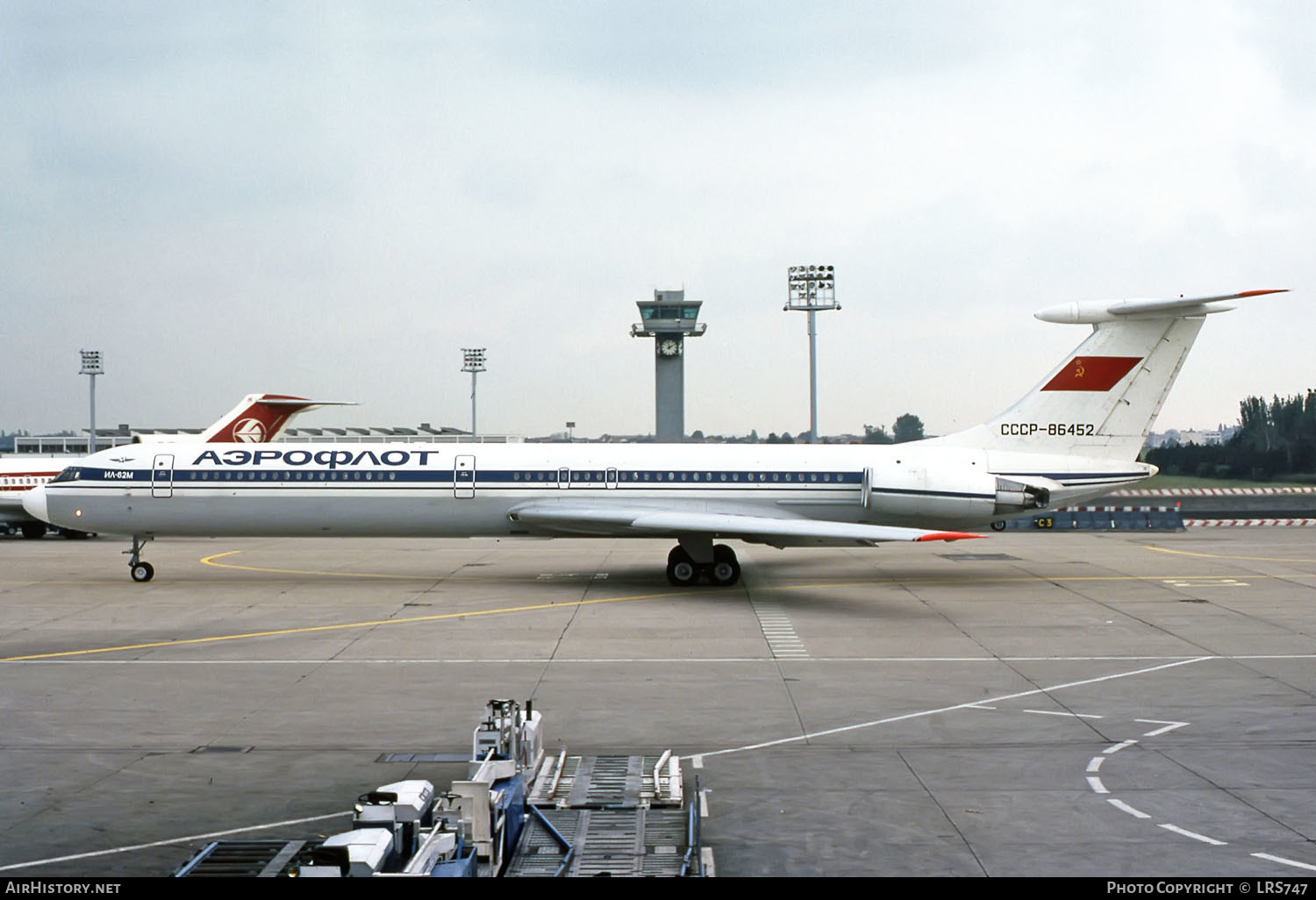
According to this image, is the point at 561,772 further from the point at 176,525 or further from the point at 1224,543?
the point at 1224,543

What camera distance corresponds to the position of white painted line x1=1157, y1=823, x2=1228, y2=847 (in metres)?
9.10

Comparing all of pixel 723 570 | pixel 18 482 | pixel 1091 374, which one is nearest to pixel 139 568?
pixel 723 570

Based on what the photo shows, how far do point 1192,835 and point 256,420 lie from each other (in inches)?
1758

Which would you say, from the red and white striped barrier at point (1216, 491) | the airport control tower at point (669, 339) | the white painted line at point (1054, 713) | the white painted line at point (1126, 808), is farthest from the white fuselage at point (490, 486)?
the airport control tower at point (669, 339)

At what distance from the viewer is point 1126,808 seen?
33.0ft

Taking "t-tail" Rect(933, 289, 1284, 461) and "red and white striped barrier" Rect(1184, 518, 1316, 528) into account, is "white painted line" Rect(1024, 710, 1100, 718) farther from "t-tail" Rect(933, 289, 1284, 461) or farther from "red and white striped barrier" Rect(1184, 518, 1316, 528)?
"red and white striped barrier" Rect(1184, 518, 1316, 528)

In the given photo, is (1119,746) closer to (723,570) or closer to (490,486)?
(723,570)

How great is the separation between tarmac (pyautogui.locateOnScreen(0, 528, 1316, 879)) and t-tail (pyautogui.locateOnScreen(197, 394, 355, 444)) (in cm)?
1883

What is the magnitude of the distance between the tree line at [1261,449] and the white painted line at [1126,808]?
3661cm

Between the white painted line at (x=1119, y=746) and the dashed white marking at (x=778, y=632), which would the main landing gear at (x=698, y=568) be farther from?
the white painted line at (x=1119, y=746)

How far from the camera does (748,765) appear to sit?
38.1ft

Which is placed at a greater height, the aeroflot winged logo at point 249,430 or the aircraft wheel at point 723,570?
the aeroflot winged logo at point 249,430

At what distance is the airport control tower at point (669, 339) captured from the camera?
72.6 metres
